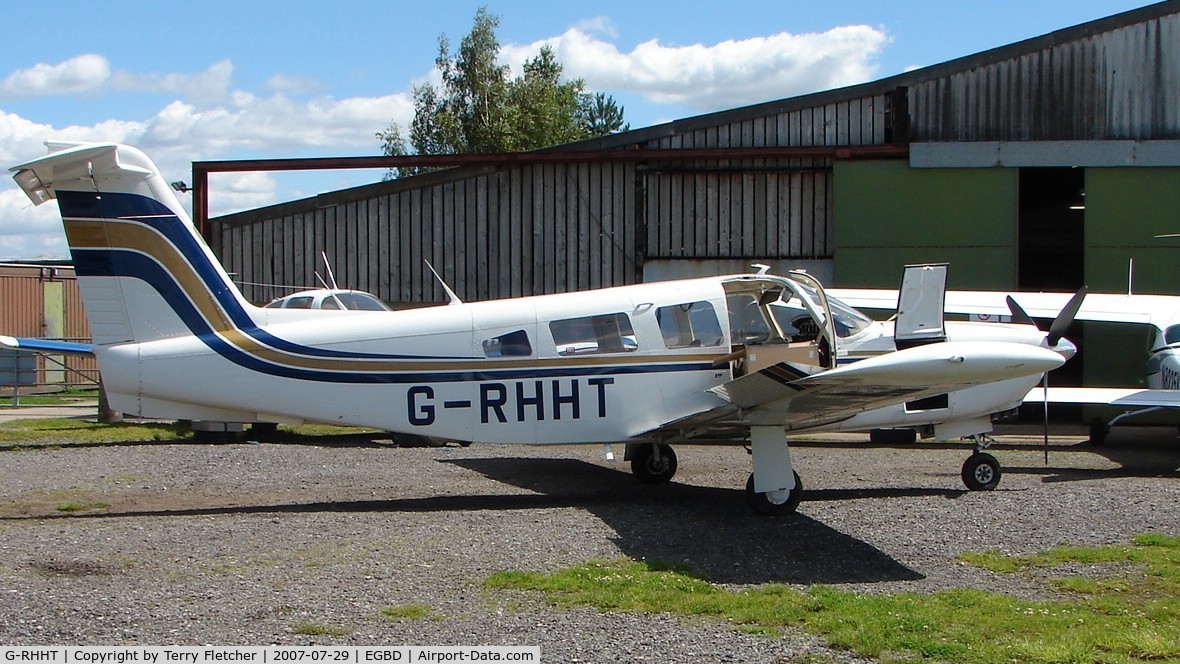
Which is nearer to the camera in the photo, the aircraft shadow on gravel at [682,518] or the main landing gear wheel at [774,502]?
the aircraft shadow on gravel at [682,518]

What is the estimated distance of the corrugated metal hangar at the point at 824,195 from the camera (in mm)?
21781

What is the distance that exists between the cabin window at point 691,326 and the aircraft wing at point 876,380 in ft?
1.82

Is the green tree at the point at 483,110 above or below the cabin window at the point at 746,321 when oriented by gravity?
above

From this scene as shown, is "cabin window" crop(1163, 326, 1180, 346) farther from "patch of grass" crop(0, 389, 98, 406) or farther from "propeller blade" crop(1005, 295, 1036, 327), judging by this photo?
"patch of grass" crop(0, 389, 98, 406)

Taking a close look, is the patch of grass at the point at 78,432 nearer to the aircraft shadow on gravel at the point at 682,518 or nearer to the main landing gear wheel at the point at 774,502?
the aircraft shadow on gravel at the point at 682,518

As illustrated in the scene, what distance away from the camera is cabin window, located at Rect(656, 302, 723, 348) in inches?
436

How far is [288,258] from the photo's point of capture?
930 inches

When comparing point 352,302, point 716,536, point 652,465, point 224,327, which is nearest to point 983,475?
point 652,465

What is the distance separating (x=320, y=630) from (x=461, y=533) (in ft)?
10.3

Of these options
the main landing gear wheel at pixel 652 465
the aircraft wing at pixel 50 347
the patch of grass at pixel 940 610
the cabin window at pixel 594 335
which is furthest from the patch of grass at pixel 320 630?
the aircraft wing at pixel 50 347

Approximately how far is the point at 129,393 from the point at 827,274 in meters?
15.4

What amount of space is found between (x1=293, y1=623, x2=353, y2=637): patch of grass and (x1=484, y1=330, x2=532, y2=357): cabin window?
470 cm

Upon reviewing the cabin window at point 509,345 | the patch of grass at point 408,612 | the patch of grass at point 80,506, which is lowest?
the patch of grass at point 80,506

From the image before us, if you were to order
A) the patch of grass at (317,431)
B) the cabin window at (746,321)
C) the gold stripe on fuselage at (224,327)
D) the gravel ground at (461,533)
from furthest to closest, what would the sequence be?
the patch of grass at (317,431) < the cabin window at (746,321) < the gold stripe on fuselage at (224,327) < the gravel ground at (461,533)
